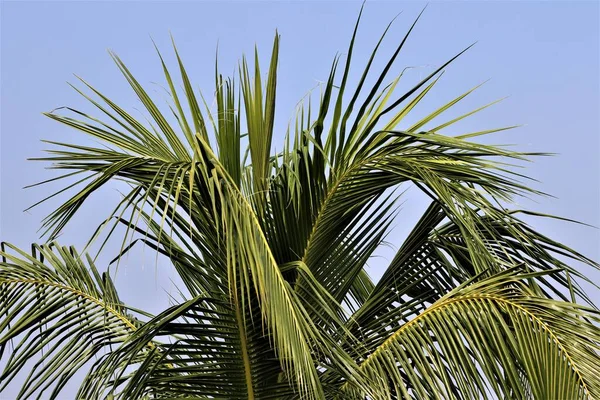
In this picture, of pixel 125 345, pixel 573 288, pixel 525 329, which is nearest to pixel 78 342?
pixel 125 345

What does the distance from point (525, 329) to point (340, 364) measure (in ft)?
2.34

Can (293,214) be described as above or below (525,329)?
above

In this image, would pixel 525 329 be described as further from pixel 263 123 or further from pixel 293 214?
pixel 263 123

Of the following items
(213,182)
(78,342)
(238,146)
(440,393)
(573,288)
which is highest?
(238,146)

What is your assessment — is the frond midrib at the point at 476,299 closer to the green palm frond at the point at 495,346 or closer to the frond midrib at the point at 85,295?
the green palm frond at the point at 495,346

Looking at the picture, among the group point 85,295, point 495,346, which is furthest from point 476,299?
point 85,295

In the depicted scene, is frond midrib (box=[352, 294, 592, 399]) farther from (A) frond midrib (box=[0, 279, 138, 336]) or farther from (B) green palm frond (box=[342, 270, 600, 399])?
(A) frond midrib (box=[0, 279, 138, 336])

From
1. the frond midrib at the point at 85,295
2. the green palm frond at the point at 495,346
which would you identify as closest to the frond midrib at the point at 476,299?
the green palm frond at the point at 495,346

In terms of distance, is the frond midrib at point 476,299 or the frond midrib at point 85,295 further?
the frond midrib at point 85,295

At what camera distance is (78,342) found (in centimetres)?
390

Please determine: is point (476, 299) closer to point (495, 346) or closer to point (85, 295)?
point (495, 346)

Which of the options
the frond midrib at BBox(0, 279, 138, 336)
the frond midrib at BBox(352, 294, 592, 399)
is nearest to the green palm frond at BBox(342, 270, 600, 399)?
the frond midrib at BBox(352, 294, 592, 399)

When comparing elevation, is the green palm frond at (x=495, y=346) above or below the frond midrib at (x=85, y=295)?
below

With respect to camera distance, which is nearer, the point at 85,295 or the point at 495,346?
the point at 495,346
